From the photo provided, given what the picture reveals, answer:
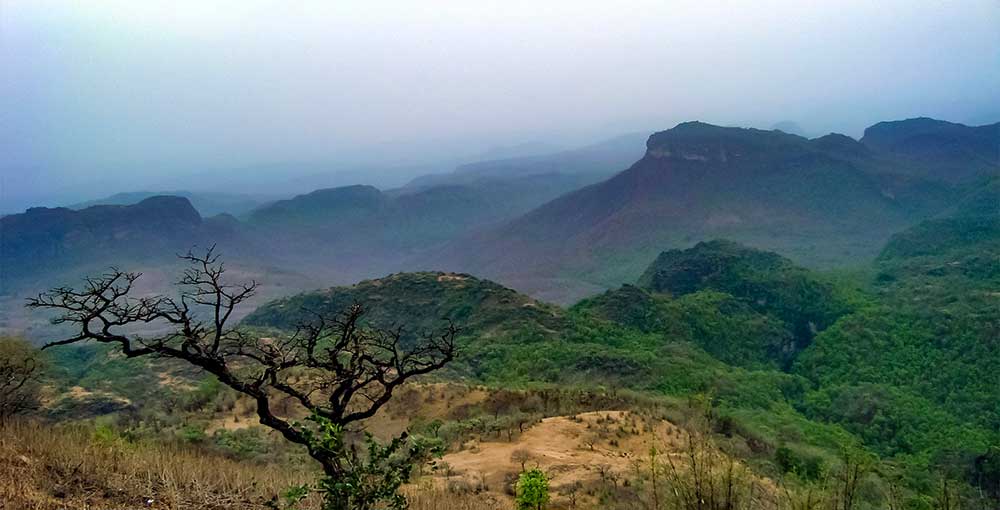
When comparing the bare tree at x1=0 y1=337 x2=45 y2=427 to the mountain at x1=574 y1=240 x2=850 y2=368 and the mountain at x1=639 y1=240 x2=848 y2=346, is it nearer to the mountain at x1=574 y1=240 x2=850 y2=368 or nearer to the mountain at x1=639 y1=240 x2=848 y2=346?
the mountain at x1=574 y1=240 x2=850 y2=368

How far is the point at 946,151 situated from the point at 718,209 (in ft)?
150

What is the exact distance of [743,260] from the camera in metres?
45.7

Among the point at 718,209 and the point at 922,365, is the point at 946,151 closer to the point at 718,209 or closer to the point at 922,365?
the point at 718,209

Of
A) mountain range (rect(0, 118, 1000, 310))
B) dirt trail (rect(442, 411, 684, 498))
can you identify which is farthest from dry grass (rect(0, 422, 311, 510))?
mountain range (rect(0, 118, 1000, 310))

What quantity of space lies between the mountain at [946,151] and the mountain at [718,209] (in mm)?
6026

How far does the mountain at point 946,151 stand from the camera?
89.4 meters

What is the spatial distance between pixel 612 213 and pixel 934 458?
81.4 meters

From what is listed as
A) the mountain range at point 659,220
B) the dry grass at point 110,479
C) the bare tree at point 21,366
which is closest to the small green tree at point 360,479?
the dry grass at point 110,479

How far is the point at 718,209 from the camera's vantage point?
86125 millimetres

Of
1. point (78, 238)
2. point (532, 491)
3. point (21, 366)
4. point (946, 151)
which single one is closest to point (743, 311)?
point (532, 491)

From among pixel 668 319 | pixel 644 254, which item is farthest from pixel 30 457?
pixel 644 254

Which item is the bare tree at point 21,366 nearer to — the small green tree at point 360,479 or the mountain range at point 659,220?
the small green tree at point 360,479

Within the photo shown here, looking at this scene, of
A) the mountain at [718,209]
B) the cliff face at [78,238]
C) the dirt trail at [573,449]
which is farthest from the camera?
the cliff face at [78,238]

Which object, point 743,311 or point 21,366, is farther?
point 743,311
